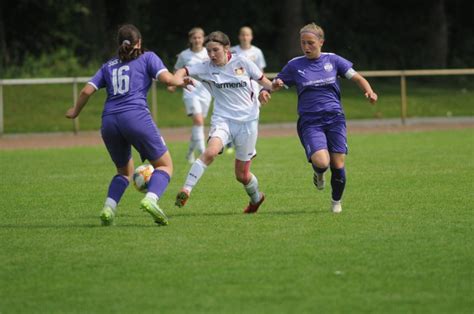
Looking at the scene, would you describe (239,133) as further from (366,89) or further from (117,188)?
(117,188)

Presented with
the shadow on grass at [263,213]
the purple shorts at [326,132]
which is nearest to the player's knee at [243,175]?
the shadow on grass at [263,213]

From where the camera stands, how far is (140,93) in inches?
396

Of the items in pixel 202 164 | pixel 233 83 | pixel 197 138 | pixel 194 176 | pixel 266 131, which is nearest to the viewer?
pixel 194 176

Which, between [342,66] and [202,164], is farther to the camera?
[342,66]

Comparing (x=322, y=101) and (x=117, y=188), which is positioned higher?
(x=322, y=101)

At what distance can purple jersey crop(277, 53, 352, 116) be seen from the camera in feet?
36.2

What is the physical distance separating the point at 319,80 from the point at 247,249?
2883mm

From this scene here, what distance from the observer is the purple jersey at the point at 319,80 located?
36.2 feet

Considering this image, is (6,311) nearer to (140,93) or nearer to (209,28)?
(140,93)

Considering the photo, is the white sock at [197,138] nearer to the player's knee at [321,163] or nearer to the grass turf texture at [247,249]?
the grass turf texture at [247,249]

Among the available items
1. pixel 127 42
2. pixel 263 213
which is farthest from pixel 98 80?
pixel 263 213

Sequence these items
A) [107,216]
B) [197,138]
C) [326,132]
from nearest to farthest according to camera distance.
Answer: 1. [107,216]
2. [326,132]
3. [197,138]

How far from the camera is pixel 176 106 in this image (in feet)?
97.6

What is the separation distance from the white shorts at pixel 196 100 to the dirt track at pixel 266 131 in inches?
219
